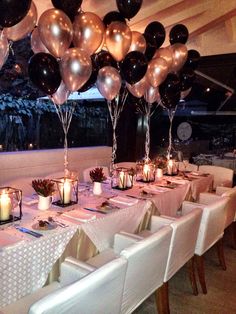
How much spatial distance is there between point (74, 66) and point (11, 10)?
799 mm

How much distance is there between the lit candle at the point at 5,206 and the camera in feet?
6.47

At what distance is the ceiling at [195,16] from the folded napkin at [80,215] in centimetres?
250

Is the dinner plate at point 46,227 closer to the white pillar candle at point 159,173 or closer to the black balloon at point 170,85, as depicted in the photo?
the white pillar candle at point 159,173

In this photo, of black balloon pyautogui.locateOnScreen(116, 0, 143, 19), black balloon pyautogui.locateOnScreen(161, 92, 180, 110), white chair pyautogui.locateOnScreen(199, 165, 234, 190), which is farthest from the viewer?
white chair pyautogui.locateOnScreen(199, 165, 234, 190)

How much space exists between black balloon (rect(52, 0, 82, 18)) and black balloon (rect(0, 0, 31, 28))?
80cm

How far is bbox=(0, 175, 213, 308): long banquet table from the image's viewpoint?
5.46 ft

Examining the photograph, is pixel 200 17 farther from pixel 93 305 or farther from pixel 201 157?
pixel 93 305

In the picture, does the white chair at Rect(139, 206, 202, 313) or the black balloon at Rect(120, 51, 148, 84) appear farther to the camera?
the black balloon at Rect(120, 51, 148, 84)

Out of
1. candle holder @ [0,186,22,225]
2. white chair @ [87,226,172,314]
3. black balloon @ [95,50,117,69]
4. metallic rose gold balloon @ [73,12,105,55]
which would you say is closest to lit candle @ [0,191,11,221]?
candle holder @ [0,186,22,225]

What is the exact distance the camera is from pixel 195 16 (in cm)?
438

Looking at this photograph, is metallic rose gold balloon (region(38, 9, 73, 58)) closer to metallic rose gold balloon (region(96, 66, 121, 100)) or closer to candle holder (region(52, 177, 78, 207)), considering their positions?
metallic rose gold balloon (region(96, 66, 121, 100))

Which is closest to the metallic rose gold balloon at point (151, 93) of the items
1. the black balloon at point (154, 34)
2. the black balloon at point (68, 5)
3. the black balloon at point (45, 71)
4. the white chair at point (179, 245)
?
the black balloon at point (154, 34)

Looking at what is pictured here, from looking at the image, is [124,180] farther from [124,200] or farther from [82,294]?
[82,294]

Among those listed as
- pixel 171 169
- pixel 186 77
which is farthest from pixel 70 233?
pixel 186 77
